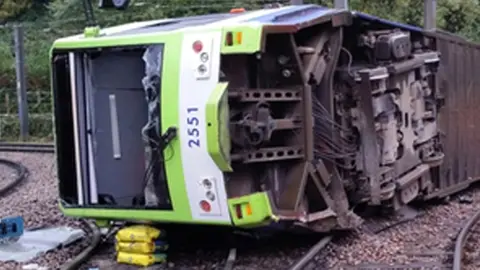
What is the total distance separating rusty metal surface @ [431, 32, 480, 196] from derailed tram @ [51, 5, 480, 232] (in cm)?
151

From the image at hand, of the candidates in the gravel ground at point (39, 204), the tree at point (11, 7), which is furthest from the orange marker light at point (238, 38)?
the tree at point (11, 7)

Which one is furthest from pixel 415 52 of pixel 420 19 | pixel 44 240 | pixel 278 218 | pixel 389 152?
pixel 420 19

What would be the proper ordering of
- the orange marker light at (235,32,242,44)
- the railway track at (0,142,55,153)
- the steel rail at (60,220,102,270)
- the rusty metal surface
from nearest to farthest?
the orange marker light at (235,32,242,44) → the steel rail at (60,220,102,270) → the rusty metal surface → the railway track at (0,142,55,153)

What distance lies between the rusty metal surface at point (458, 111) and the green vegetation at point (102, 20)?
1436 cm

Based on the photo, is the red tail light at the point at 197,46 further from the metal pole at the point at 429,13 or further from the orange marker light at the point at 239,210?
the metal pole at the point at 429,13

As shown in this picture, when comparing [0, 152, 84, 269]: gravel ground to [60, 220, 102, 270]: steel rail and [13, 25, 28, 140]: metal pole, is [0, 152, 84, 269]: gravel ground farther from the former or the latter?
[13, 25, 28, 140]: metal pole

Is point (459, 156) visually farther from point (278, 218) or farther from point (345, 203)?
point (278, 218)

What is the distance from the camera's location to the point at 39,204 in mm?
11602

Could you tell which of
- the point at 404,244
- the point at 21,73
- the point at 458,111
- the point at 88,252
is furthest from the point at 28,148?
the point at 404,244

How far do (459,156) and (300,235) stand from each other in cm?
416

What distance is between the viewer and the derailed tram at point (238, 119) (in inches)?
272

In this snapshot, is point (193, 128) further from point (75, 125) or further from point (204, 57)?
point (75, 125)

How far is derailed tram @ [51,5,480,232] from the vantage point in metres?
6.92

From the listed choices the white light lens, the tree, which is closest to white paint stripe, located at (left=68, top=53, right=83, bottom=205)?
the white light lens
